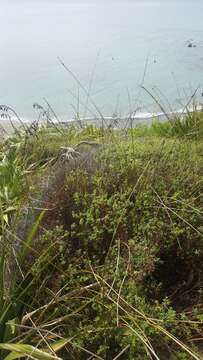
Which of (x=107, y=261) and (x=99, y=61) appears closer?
(x=107, y=261)

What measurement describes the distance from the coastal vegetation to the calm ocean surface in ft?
6.76

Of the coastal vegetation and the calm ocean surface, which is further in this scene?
the calm ocean surface

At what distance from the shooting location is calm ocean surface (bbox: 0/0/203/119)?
5738 mm

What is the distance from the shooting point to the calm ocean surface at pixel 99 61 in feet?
18.8

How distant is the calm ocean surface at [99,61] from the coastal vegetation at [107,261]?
2.06 m

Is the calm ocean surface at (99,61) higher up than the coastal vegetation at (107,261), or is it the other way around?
the calm ocean surface at (99,61)

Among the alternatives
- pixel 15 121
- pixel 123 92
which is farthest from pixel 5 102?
pixel 123 92

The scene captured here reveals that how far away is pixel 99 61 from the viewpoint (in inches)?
298

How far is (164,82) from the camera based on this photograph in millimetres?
6512

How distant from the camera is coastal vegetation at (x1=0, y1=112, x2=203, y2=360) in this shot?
1.62m

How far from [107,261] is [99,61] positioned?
606 centimetres

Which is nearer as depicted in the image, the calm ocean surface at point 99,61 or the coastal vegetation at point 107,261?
the coastal vegetation at point 107,261

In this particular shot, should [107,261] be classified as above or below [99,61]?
below

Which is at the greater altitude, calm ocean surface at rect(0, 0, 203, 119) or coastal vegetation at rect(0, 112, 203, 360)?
calm ocean surface at rect(0, 0, 203, 119)
